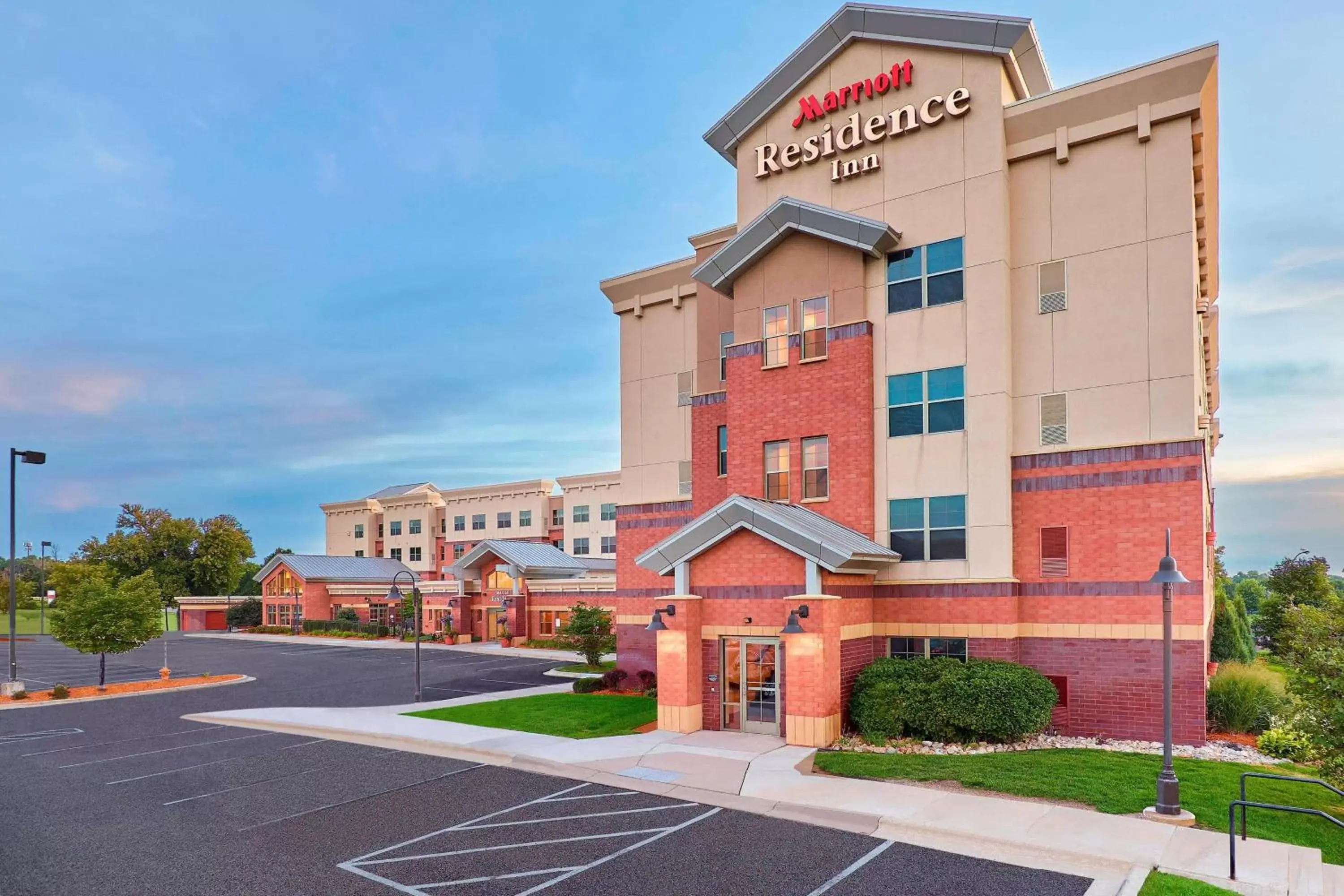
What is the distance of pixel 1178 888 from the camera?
1006 cm

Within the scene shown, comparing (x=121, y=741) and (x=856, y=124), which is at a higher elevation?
(x=856, y=124)

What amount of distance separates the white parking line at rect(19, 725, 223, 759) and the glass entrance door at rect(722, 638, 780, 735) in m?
14.5

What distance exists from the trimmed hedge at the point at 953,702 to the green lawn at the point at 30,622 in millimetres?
80295

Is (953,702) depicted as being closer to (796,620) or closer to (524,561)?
(796,620)

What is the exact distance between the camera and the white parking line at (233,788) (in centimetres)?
1534

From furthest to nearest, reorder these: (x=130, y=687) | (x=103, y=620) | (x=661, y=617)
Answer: (x=130, y=687), (x=103, y=620), (x=661, y=617)

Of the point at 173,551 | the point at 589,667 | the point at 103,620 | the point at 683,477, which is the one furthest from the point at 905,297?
the point at 173,551

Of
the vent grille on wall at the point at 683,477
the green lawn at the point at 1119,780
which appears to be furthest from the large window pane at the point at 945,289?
the green lawn at the point at 1119,780

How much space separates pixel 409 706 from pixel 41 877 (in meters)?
14.7

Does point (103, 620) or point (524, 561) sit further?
point (524, 561)

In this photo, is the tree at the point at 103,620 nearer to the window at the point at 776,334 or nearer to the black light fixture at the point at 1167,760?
the window at the point at 776,334

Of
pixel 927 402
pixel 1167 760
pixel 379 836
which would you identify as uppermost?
pixel 927 402

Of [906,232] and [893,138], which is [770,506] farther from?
[893,138]

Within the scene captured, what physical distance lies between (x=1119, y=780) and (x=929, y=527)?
26.2ft
